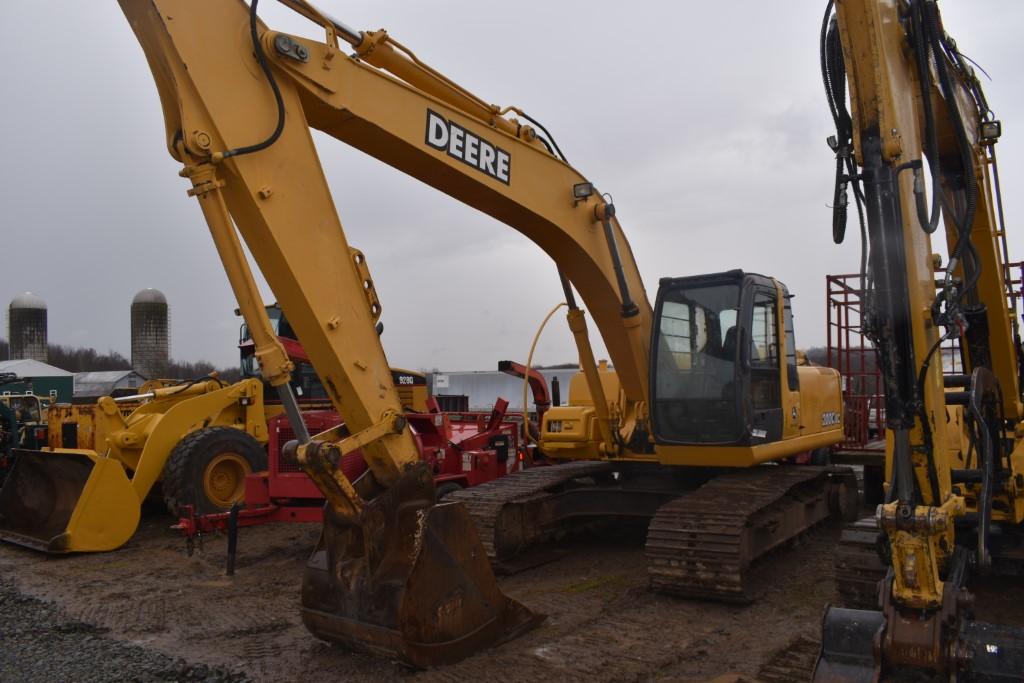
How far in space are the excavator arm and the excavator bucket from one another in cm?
455

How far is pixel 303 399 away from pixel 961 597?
30.4ft

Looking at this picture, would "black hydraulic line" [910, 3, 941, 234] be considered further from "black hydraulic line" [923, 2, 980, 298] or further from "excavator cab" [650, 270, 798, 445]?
"excavator cab" [650, 270, 798, 445]

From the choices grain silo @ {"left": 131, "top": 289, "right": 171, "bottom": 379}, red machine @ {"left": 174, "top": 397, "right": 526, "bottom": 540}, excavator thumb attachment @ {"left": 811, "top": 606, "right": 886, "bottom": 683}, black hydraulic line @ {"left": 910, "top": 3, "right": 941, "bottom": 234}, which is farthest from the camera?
grain silo @ {"left": 131, "top": 289, "right": 171, "bottom": 379}

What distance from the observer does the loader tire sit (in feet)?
30.5

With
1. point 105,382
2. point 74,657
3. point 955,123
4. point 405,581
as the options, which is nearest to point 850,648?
point 405,581

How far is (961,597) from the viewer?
12.1ft

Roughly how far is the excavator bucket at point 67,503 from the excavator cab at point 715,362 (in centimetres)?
540

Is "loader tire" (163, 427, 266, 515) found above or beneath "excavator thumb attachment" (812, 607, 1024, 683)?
above

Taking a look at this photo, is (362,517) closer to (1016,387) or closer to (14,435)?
(1016,387)

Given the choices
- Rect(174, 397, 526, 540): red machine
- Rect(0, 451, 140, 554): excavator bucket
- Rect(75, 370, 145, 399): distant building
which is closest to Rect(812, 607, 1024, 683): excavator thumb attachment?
Rect(174, 397, 526, 540): red machine

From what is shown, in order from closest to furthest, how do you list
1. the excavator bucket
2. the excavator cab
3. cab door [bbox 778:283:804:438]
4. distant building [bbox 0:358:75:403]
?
the excavator cab → cab door [bbox 778:283:804:438] → the excavator bucket → distant building [bbox 0:358:75:403]

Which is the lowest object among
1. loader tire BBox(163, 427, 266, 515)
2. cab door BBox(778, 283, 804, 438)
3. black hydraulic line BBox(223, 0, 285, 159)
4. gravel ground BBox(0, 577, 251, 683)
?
gravel ground BBox(0, 577, 251, 683)

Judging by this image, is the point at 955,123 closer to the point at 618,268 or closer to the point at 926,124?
the point at 926,124

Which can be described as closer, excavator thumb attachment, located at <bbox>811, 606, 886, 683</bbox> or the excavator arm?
excavator thumb attachment, located at <bbox>811, 606, 886, 683</bbox>
